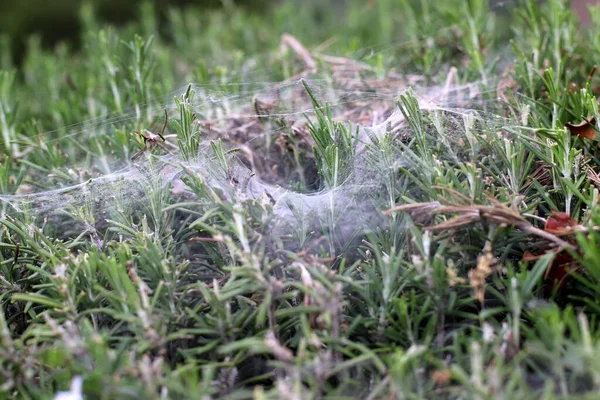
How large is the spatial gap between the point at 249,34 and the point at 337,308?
289cm

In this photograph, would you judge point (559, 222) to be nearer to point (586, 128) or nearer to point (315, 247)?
point (586, 128)

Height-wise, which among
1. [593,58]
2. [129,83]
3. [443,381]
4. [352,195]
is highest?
[129,83]

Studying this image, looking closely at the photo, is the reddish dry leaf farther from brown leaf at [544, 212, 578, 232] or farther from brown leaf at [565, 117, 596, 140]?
brown leaf at [565, 117, 596, 140]

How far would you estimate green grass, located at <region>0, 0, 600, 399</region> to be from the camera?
1.19 meters

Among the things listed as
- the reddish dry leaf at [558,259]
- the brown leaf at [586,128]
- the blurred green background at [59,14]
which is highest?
the blurred green background at [59,14]

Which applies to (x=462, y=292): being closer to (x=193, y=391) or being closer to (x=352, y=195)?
(x=352, y=195)

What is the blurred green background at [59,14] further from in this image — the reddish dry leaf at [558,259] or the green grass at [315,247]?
the reddish dry leaf at [558,259]

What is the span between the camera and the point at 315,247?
163 centimetres

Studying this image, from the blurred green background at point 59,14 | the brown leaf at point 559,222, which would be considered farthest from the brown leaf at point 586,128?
the blurred green background at point 59,14

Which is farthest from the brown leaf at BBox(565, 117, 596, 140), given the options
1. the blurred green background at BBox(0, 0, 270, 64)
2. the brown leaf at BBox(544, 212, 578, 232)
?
the blurred green background at BBox(0, 0, 270, 64)

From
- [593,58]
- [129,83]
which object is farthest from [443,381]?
[129,83]

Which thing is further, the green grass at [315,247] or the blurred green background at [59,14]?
the blurred green background at [59,14]

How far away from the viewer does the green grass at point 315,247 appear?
1188 mm

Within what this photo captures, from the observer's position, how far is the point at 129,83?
104 inches
